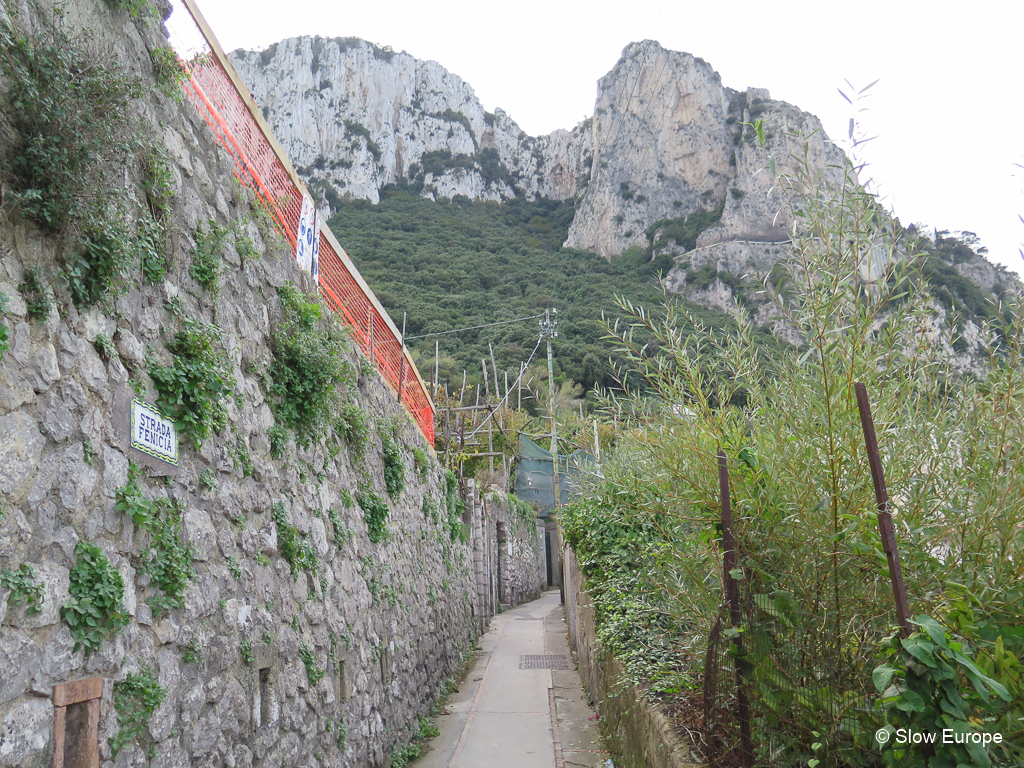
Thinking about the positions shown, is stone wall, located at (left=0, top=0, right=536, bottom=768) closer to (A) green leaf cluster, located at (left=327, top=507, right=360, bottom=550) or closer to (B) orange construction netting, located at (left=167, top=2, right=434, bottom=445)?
(A) green leaf cluster, located at (left=327, top=507, right=360, bottom=550)

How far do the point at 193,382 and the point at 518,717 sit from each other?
652 centimetres

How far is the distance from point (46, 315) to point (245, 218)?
2.25 metres

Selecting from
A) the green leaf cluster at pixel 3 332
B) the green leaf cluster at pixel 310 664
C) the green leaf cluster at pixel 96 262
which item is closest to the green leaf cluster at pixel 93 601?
the green leaf cluster at pixel 3 332

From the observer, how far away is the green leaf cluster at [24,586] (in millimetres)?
2109

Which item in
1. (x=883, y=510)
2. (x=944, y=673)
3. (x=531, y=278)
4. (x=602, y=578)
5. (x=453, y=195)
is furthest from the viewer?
(x=453, y=195)

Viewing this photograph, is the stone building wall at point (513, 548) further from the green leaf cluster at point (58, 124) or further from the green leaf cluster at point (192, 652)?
the green leaf cluster at point (58, 124)

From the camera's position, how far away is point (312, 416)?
4895 millimetres

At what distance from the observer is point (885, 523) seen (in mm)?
1944

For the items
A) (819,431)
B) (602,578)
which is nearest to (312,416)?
(819,431)

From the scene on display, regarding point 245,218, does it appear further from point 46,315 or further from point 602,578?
point 602,578

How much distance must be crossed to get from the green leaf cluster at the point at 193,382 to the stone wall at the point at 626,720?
3038 mm

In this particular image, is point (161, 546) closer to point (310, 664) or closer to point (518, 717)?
point (310, 664)

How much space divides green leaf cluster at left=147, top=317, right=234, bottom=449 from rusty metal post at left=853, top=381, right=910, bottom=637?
305 centimetres

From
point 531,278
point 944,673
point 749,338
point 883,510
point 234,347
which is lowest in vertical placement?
point 944,673
